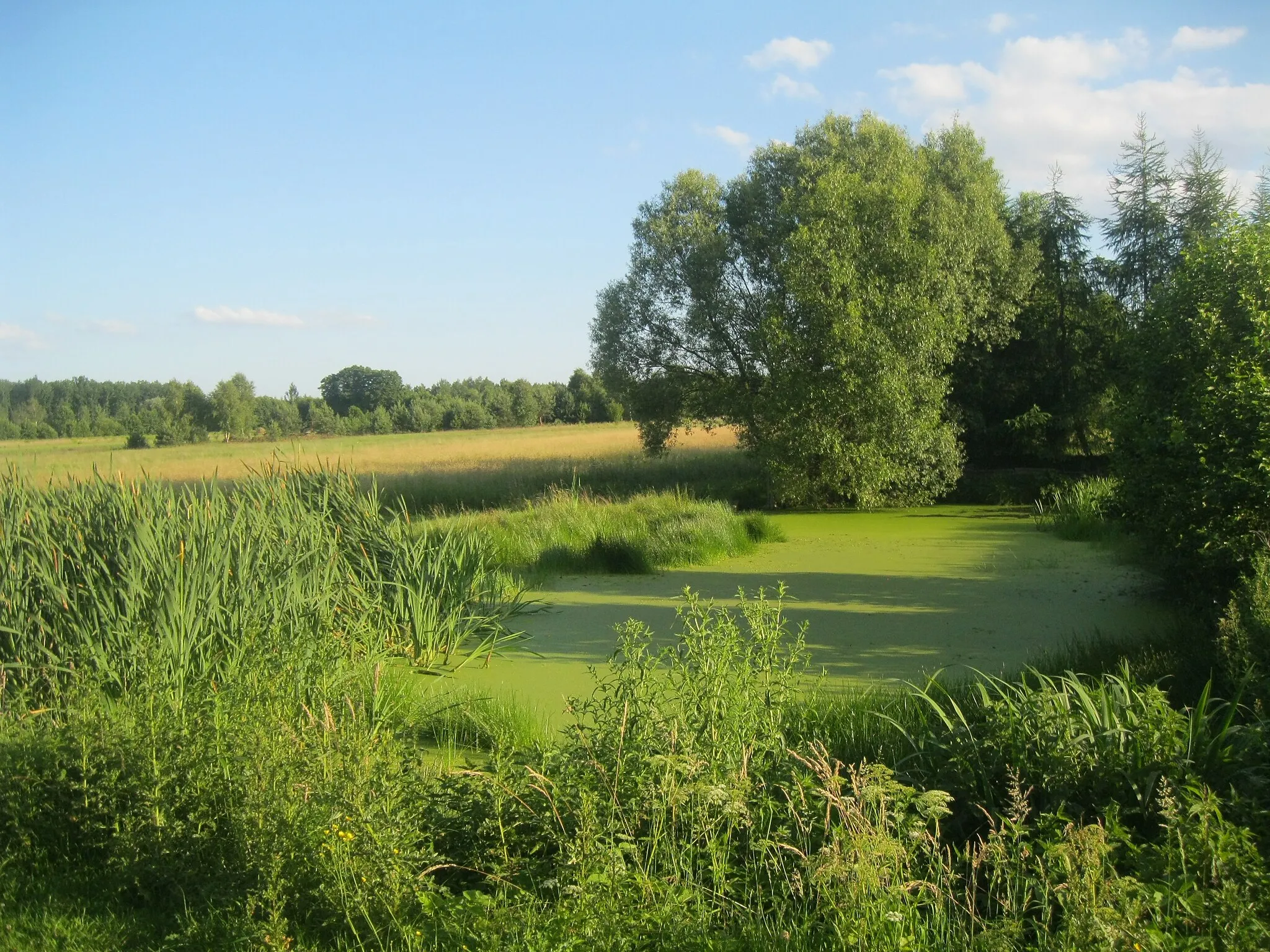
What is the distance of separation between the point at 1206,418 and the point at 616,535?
19.6 feet

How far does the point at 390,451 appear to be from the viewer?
100 ft

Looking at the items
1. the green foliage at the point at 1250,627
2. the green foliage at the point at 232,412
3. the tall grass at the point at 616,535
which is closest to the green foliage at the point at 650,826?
the green foliage at the point at 1250,627

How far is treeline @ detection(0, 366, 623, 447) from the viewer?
28.0 metres

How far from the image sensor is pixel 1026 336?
16797 mm

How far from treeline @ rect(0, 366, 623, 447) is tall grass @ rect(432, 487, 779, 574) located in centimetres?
687

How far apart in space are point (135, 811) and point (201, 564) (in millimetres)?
1903

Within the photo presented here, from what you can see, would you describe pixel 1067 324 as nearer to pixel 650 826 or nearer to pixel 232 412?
pixel 650 826

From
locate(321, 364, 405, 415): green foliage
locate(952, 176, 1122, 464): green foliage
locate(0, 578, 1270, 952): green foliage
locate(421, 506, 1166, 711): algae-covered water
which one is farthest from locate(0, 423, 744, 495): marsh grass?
locate(321, 364, 405, 415): green foliage

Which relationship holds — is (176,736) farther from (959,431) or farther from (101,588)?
(959,431)

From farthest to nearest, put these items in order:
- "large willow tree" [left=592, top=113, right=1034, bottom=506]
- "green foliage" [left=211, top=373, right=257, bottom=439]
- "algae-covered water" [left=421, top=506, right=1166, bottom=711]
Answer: "green foliage" [left=211, top=373, right=257, bottom=439]
"large willow tree" [left=592, top=113, right=1034, bottom=506]
"algae-covered water" [left=421, top=506, right=1166, bottom=711]

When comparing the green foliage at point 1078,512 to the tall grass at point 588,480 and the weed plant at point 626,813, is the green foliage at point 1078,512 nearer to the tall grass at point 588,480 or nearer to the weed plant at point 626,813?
the tall grass at point 588,480

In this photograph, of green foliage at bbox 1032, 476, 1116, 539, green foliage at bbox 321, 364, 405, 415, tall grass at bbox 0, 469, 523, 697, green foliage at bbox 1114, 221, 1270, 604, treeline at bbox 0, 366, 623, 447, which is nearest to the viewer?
tall grass at bbox 0, 469, 523, 697

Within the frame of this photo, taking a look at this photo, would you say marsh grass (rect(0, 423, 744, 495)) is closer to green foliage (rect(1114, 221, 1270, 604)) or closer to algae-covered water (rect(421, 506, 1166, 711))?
algae-covered water (rect(421, 506, 1166, 711))

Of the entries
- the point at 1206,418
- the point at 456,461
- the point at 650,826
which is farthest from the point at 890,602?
the point at 456,461
